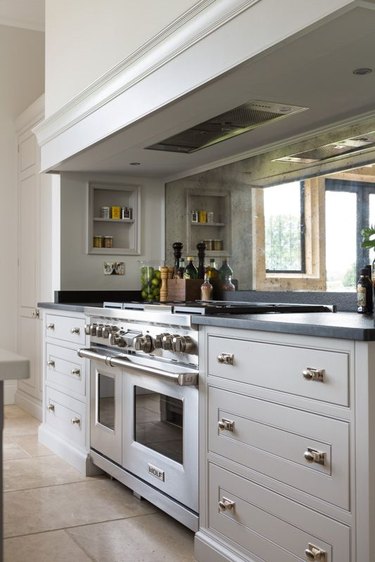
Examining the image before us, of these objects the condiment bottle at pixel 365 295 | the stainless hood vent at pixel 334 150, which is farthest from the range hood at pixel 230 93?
the condiment bottle at pixel 365 295

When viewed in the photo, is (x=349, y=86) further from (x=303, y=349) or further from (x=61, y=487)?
(x=61, y=487)

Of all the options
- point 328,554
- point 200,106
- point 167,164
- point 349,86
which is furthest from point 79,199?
point 328,554

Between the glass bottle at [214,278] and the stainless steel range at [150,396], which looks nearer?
the stainless steel range at [150,396]

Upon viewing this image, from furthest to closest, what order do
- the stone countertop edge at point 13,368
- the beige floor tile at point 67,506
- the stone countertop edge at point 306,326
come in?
the beige floor tile at point 67,506
the stone countertop edge at point 306,326
the stone countertop edge at point 13,368

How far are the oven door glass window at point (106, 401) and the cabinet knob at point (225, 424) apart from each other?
3.54 ft

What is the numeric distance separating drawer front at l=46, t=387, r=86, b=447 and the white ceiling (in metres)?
3.13

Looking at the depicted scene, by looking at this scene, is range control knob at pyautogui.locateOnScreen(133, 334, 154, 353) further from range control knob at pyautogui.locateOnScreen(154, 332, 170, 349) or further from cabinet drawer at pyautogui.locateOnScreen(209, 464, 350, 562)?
cabinet drawer at pyautogui.locateOnScreen(209, 464, 350, 562)

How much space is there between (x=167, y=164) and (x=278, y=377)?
7.40 ft

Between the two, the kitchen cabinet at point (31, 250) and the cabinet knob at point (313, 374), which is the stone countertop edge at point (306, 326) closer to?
the cabinet knob at point (313, 374)

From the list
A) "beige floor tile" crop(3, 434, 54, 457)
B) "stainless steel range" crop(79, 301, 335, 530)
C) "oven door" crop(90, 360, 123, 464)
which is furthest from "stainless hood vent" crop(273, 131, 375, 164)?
"beige floor tile" crop(3, 434, 54, 457)

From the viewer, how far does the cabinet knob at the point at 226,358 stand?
7.65 feet

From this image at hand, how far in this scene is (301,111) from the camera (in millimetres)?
2840

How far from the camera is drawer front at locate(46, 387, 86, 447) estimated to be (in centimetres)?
377

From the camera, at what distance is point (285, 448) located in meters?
2.05
